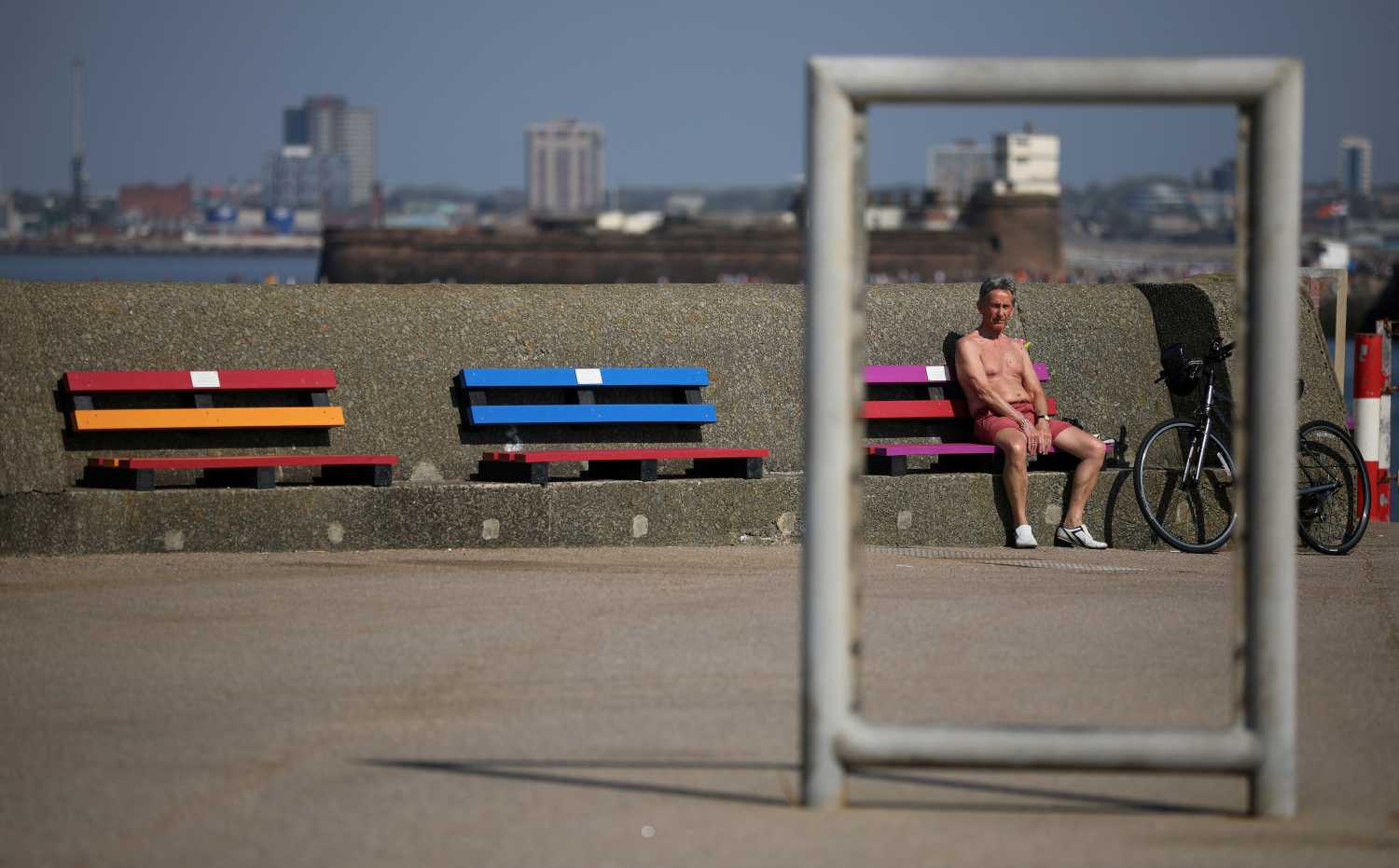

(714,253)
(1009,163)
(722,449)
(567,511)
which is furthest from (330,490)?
(1009,163)

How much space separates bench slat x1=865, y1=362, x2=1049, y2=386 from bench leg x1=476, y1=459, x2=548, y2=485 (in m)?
1.61

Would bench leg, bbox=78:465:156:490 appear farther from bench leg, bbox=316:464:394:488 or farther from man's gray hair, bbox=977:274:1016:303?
man's gray hair, bbox=977:274:1016:303

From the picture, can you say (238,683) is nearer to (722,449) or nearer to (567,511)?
(567,511)

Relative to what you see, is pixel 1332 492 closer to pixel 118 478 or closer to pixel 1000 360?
pixel 1000 360

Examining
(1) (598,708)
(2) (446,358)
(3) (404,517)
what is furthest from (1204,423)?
(1) (598,708)

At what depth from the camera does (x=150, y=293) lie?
8.07 m

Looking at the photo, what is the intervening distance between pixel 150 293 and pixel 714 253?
11151 centimetres

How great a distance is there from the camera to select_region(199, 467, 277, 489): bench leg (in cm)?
755

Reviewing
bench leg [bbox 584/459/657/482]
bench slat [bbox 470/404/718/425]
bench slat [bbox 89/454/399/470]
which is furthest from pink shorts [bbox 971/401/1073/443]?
bench slat [bbox 89/454/399/470]

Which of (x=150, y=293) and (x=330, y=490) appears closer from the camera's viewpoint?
(x=330, y=490)

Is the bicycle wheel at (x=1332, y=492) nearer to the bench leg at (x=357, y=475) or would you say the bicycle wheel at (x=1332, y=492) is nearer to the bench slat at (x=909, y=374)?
the bench slat at (x=909, y=374)

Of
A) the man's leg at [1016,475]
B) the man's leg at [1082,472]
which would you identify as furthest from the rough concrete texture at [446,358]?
the man's leg at [1082,472]

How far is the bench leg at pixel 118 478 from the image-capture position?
7441 millimetres

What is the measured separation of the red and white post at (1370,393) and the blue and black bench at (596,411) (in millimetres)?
3701
